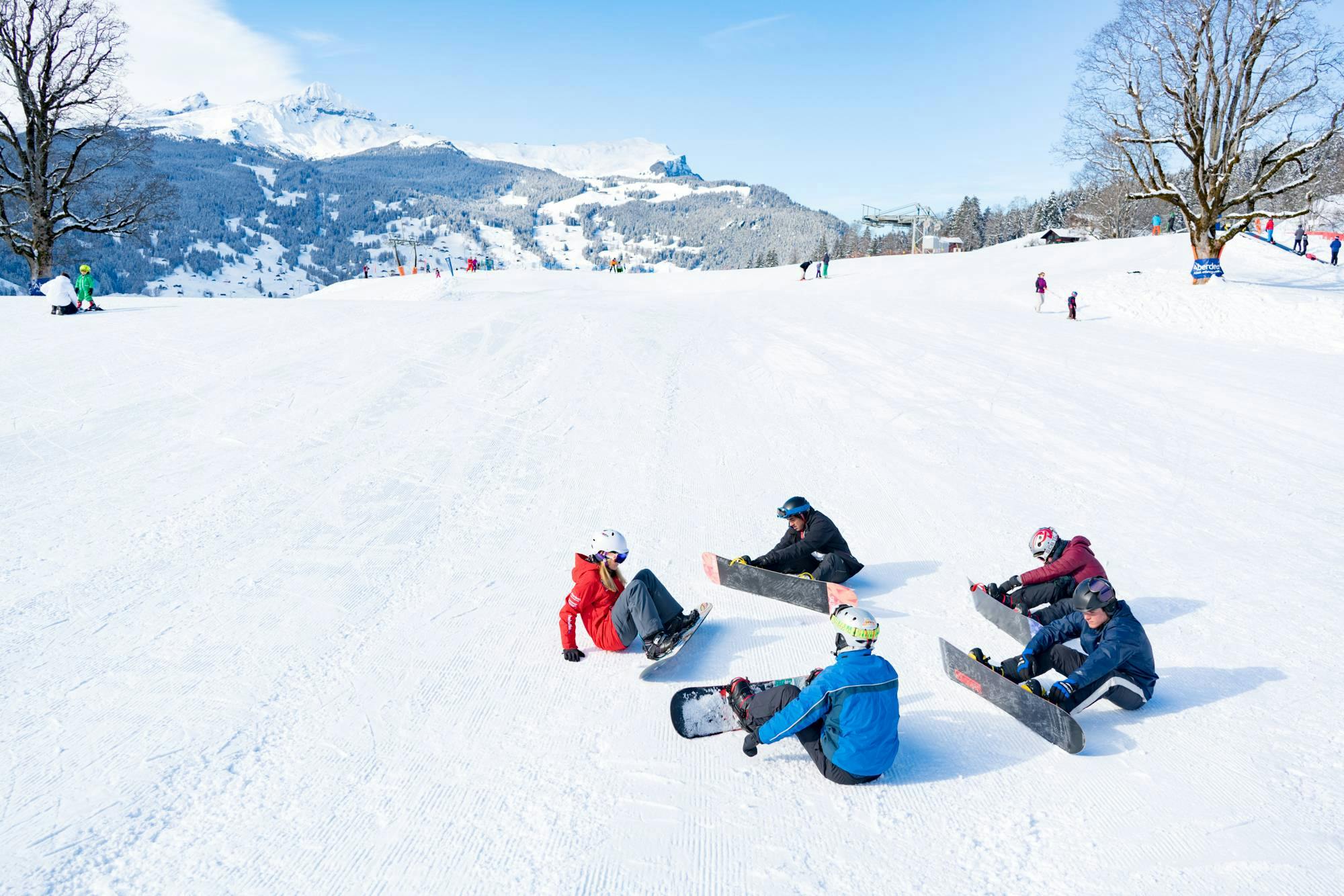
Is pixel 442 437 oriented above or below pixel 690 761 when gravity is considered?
above

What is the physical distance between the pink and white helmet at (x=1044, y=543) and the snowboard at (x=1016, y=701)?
174 cm

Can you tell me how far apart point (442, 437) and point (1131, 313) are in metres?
21.0

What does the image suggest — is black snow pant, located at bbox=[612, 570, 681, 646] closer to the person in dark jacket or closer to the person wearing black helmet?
the person in dark jacket

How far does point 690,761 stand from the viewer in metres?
4.20

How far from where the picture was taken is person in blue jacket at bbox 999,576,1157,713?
15.0 feet

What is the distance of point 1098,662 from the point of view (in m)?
4.55

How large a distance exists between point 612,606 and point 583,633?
58cm

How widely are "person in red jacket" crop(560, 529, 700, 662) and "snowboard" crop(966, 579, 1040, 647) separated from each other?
2.75 metres

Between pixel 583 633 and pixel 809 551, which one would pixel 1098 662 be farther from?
pixel 583 633

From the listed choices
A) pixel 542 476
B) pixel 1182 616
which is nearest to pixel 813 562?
pixel 1182 616

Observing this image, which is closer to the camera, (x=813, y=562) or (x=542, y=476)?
(x=813, y=562)

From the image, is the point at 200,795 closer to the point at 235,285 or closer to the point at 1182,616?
the point at 1182,616

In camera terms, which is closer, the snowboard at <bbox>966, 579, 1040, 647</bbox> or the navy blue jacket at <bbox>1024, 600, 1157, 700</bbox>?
the navy blue jacket at <bbox>1024, 600, 1157, 700</bbox>

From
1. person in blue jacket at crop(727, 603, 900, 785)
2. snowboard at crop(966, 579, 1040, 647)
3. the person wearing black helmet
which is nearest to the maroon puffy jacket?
snowboard at crop(966, 579, 1040, 647)
